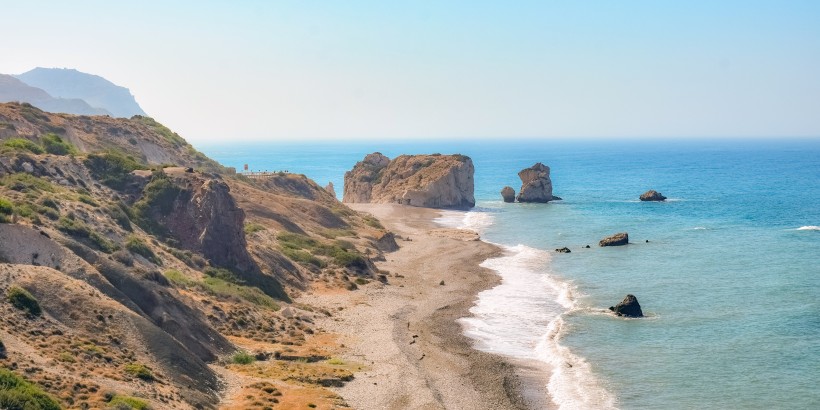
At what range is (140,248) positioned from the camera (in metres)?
46.2

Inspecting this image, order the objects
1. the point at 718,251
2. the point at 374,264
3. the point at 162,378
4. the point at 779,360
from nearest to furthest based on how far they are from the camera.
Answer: the point at 162,378 → the point at 779,360 → the point at 374,264 → the point at 718,251

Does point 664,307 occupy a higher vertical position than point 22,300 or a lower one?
lower

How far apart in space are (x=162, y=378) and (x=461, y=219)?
3286 inches

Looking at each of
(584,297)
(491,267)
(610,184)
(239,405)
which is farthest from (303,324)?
(610,184)

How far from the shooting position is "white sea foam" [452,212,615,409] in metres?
36.6

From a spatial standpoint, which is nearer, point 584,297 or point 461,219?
point 584,297

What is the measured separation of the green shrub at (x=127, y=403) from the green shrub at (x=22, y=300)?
635cm

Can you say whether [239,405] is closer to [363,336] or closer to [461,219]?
[363,336]

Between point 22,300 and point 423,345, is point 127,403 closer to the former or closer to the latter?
point 22,300

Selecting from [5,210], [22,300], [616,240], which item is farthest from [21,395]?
[616,240]

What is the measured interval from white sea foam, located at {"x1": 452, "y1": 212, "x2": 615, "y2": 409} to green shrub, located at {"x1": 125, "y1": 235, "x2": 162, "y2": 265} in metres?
18.3

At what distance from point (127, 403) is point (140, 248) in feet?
69.6

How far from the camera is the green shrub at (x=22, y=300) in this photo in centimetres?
3052

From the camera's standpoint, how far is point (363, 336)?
44.8 metres
